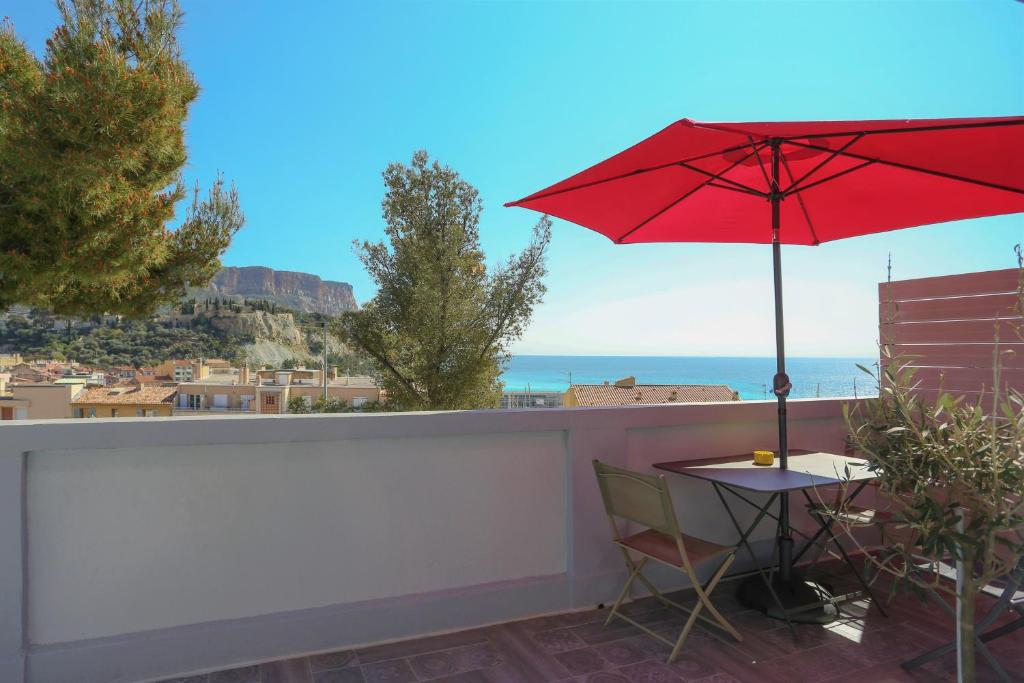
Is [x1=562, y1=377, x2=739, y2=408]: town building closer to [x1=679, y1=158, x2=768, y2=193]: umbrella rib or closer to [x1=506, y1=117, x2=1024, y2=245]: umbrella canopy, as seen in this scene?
[x1=506, y1=117, x2=1024, y2=245]: umbrella canopy

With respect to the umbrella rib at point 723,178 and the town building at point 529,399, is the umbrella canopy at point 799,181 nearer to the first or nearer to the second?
the umbrella rib at point 723,178

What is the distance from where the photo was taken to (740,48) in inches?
750

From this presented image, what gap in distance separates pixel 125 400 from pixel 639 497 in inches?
1218

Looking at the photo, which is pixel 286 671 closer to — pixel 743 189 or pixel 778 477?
pixel 778 477

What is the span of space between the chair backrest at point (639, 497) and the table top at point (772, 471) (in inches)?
12.4

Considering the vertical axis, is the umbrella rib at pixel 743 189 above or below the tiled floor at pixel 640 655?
above

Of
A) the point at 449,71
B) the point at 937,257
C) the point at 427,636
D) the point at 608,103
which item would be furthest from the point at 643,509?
the point at 937,257

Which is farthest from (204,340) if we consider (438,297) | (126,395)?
(438,297)

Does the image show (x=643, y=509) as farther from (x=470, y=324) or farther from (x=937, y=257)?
(x=937, y=257)

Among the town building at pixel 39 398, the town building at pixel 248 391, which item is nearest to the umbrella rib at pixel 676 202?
the town building at pixel 39 398

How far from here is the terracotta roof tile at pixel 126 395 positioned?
26.4 metres

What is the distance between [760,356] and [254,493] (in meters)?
146

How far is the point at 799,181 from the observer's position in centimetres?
268

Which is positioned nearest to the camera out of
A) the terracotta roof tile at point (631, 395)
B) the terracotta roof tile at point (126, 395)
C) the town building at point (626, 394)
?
the terracotta roof tile at point (126, 395)
